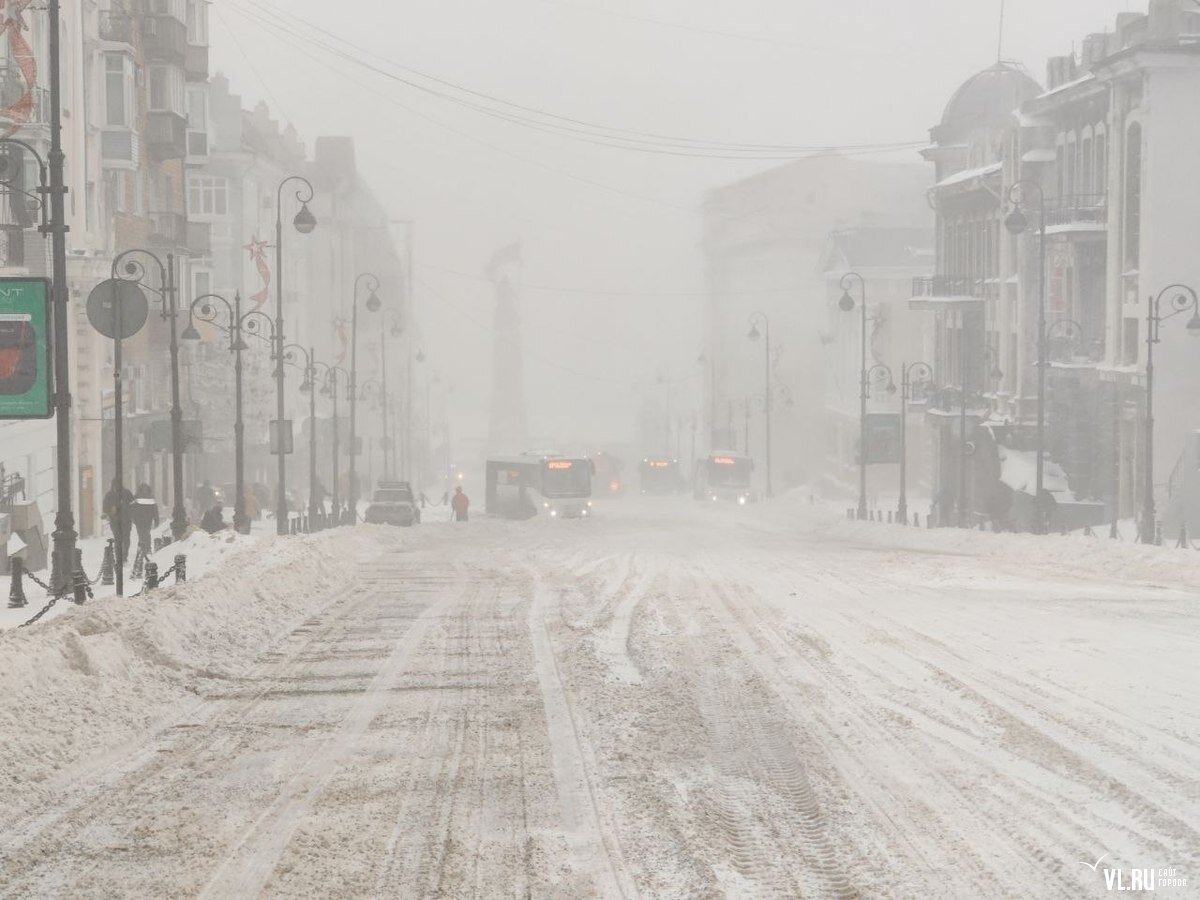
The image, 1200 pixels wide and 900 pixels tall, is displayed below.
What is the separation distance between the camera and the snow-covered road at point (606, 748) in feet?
30.1

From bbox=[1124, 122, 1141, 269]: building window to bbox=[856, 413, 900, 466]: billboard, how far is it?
13419 millimetres

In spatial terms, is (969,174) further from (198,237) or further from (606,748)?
(606,748)

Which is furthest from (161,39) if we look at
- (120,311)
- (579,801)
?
(579,801)

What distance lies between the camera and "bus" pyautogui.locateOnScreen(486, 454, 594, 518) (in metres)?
63.5

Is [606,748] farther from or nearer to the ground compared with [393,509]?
farther from the ground

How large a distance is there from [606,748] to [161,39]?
47.2 meters

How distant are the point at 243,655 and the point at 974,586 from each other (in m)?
12.1

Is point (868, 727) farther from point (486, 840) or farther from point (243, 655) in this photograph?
point (243, 655)

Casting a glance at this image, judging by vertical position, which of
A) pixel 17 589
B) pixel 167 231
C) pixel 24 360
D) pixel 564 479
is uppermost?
pixel 167 231

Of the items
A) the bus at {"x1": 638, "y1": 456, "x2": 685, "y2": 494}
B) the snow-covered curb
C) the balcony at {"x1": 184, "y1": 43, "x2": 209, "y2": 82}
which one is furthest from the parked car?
the bus at {"x1": 638, "y1": 456, "x2": 685, "y2": 494}

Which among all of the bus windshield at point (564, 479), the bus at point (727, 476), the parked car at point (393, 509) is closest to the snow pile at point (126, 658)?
the parked car at point (393, 509)

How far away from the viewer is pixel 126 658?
15375 mm

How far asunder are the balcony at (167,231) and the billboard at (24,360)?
38146mm

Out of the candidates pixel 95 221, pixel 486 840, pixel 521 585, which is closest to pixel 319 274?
pixel 95 221
